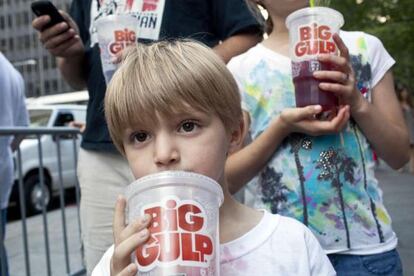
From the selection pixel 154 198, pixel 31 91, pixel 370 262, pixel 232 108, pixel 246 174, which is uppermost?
pixel 232 108

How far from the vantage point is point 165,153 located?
3.91ft

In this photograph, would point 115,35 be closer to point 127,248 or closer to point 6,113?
point 127,248

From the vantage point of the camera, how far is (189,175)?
1048mm

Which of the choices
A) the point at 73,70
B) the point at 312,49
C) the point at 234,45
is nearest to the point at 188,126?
the point at 312,49

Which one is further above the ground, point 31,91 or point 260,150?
point 260,150

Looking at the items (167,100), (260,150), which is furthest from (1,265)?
(167,100)

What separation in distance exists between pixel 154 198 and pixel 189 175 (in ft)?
0.26

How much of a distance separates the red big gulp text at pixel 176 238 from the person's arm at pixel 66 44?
4.31ft

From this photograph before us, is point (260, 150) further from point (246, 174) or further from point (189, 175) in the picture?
point (189, 175)

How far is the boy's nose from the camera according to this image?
3.90 ft

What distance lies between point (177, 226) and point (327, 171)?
2.46 ft

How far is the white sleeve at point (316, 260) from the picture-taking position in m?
1.36

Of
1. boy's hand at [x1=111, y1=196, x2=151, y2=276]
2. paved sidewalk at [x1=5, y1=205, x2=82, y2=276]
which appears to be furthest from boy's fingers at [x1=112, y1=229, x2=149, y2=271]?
paved sidewalk at [x1=5, y1=205, x2=82, y2=276]

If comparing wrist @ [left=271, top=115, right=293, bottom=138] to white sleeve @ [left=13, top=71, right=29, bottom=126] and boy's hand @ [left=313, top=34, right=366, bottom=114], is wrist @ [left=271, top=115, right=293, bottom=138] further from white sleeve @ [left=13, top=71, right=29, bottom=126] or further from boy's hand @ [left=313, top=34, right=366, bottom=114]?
white sleeve @ [left=13, top=71, right=29, bottom=126]
